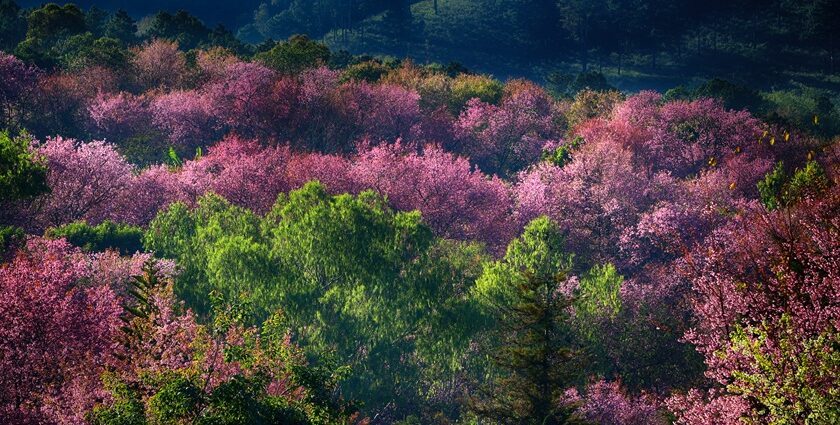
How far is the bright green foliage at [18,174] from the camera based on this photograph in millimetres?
48750

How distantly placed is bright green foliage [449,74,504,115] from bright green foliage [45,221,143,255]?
183ft

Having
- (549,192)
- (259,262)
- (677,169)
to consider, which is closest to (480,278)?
(259,262)

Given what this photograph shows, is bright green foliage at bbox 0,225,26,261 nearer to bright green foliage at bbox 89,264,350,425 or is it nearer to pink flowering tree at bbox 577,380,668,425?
Answer: bright green foliage at bbox 89,264,350,425

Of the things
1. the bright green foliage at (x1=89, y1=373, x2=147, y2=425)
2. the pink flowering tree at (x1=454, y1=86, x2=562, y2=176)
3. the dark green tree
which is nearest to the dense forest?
the bright green foliage at (x1=89, y1=373, x2=147, y2=425)

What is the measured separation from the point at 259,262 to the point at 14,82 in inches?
2098

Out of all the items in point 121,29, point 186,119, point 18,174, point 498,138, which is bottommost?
point 498,138

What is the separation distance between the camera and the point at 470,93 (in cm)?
10625

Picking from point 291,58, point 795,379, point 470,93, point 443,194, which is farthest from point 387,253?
point 470,93

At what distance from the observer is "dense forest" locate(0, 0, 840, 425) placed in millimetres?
22875

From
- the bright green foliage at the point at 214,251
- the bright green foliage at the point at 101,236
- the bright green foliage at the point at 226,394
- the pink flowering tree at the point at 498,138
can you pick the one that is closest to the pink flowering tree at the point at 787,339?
the bright green foliage at the point at 226,394

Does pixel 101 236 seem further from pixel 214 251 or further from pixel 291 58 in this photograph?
pixel 291 58

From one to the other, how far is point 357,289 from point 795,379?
87.5 feet

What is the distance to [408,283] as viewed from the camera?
1725 inches

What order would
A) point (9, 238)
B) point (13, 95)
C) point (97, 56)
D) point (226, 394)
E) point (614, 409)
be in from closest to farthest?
point (226, 394)
point (614, 409)
point (9, 238)
point (13, 95)
point (97, 56)
